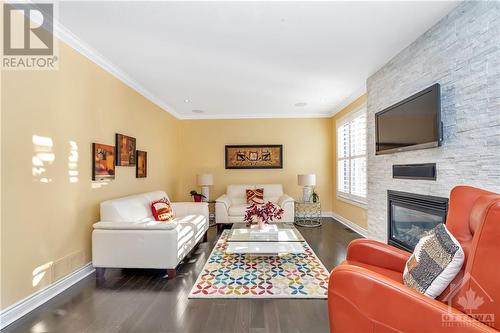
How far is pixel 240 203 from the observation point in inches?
216

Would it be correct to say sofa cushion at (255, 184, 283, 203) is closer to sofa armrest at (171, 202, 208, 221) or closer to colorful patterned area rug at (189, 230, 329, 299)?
sofa armrest at (171, 202, 208, 221)

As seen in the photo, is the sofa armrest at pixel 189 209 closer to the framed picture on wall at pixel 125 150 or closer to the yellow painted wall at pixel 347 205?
the framed picture on wall at pixel 125 150

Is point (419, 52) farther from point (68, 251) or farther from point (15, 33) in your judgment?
point (68, 251)

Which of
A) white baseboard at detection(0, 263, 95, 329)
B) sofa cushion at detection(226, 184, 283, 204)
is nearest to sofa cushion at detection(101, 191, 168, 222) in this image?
white baseboard at detection(0, 263, 95, 329)

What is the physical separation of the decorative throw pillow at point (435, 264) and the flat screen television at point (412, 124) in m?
1.26

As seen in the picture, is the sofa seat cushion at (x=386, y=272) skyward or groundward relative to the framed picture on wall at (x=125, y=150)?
groundward

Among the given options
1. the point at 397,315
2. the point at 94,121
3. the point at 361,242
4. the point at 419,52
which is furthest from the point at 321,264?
the point at 94,121

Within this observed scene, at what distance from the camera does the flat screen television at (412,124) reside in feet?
7.47

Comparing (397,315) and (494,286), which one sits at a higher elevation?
(494,286)

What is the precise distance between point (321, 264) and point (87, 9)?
3624 mm

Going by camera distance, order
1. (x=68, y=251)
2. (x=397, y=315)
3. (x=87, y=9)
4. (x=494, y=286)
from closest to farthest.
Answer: (x=494, y=286) → (x=397, y=315) → (x=87, y=9) → (x=68, y=251)

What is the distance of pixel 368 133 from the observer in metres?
3.75

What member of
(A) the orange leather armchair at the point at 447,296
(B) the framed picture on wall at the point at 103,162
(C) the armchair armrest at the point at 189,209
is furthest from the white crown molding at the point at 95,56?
(A) the orange leather armchair at the point at 447,296

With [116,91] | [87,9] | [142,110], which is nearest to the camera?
[87,9]
